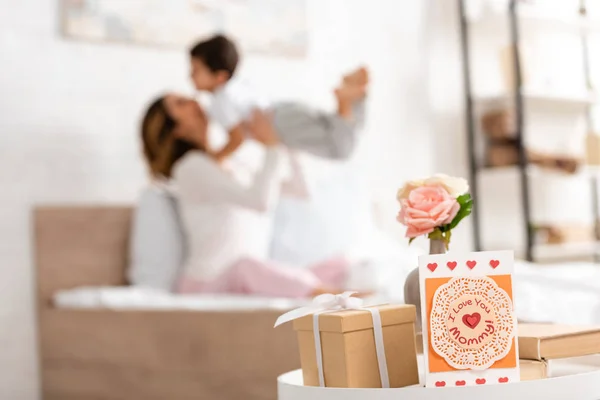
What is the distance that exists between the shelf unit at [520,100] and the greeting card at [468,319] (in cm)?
278

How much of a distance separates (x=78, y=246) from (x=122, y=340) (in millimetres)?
518

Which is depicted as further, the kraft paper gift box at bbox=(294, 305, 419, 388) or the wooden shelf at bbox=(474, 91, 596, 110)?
the wooden shelf at bbox=(474, 91, 596, 110)

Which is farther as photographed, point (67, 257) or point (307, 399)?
point (67, 257)

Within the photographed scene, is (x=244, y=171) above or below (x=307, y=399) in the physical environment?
above

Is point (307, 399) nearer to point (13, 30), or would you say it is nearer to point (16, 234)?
point (16, 234)

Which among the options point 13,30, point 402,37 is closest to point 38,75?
point 13,30

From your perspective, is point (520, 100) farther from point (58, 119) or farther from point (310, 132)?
point (58, 119)

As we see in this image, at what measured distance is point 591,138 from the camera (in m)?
3.98

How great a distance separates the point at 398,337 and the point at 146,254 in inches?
71.3

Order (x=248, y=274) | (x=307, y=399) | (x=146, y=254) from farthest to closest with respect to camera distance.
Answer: (x=146, y=254) → (x=248, y=274) → (x=307, y=399)

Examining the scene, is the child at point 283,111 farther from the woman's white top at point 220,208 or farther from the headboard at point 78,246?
the headboard at point 78,246

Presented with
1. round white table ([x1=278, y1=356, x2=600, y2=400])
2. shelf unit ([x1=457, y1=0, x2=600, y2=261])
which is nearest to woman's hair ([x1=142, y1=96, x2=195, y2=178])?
shelf unit ([x1=457, y1=0, x2=600, y2=261])

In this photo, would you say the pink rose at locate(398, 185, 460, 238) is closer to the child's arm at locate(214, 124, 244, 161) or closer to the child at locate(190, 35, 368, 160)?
the child at locate(190, 35, 368, 160)

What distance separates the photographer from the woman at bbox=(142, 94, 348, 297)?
2.52 meters
